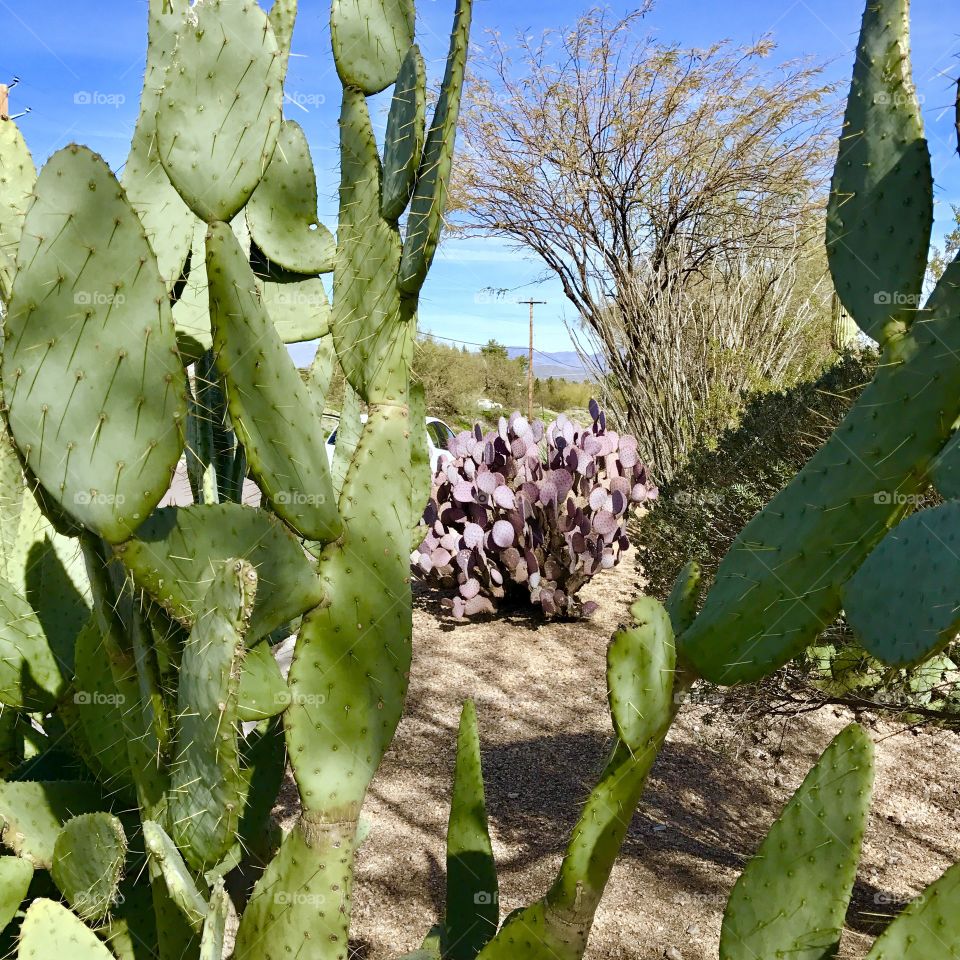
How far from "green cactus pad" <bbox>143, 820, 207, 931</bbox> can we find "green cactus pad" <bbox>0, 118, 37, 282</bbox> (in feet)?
3.35

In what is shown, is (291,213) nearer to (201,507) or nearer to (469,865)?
(201,507)

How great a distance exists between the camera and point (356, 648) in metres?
1.42

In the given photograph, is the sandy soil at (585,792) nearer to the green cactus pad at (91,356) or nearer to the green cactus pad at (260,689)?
the green cactus pad at (260,689)

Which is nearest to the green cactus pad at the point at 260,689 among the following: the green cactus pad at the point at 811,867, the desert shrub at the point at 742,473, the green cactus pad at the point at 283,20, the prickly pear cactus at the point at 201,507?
the prickly pear cactus at the point at 201,507

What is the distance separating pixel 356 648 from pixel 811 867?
79cm

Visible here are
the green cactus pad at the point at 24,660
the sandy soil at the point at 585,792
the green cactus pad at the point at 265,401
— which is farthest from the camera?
the sandy soil at the point at 585,792

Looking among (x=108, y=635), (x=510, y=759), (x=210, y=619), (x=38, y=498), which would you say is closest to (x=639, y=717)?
(x=210, y=619)

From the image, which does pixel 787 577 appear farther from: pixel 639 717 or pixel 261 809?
pixel 261 809

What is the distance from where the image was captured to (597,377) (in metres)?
10.1

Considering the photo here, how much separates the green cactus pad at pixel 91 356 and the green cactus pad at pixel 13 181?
50cm

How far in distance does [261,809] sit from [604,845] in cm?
74

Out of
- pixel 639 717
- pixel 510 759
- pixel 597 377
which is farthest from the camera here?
pixel 597 377

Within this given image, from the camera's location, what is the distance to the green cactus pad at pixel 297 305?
1.87 meters

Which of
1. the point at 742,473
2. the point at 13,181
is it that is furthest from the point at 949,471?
the point at 742,473
